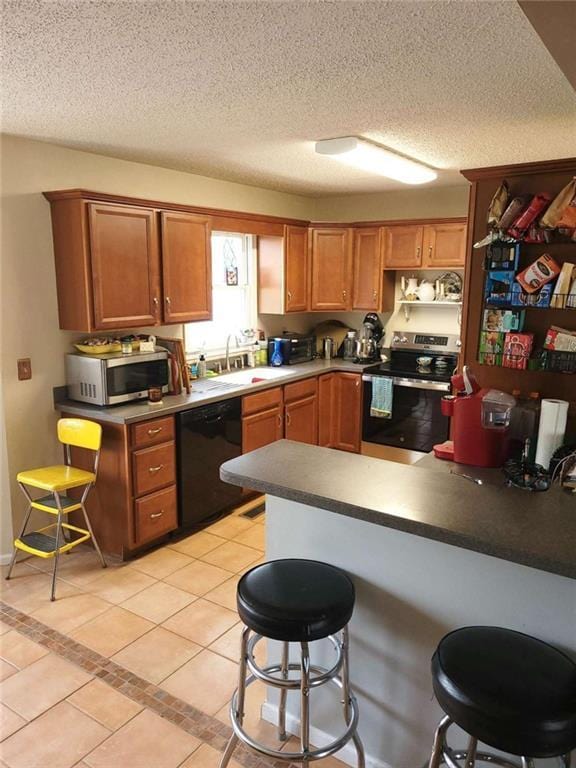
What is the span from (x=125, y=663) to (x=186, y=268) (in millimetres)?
2438

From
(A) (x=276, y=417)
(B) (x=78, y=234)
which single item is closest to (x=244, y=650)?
(B) (x=78, y=234)

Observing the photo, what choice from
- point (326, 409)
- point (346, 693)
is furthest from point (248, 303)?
point (346, 693)

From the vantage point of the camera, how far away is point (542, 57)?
6.18 ft

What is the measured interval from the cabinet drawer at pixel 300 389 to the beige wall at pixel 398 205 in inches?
68.0

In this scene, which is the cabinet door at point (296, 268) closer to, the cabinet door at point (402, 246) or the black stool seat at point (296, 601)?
the cabinet door at point (402, 246)

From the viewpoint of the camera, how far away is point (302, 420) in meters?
4.79

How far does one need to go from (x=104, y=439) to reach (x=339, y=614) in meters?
2.13

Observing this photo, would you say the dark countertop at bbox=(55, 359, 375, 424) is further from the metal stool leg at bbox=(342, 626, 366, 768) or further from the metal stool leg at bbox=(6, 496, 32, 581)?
the metal stool leg at bbox=(342, 626, 366, 768)

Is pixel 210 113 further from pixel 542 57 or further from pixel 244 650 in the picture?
pixel 244 650

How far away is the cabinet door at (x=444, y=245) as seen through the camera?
465 centimetres

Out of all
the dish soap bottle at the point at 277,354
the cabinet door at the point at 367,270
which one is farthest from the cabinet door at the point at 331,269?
the dish soap bottle at the point at 277,354

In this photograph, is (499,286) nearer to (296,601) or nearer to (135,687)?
(296,601)

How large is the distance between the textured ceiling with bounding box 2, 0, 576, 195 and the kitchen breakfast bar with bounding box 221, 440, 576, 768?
1384 millimetres

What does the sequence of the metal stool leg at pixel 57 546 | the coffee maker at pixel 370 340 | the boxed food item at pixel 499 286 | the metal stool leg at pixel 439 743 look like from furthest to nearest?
the coffee maker at pixel 370 340 → the metal stool leg at pixel 57 546 → the boxed food item at pixel 499 286 → the metal stool leg at pixel 439 743
